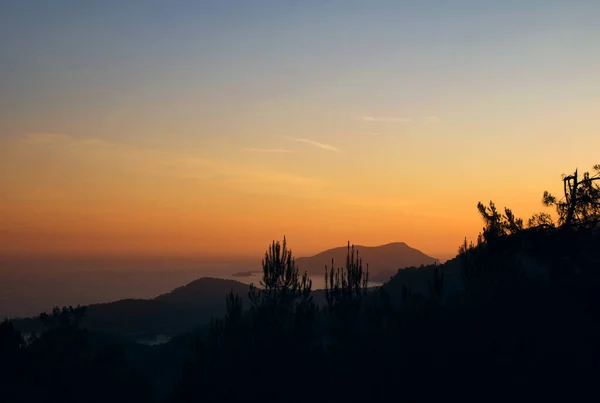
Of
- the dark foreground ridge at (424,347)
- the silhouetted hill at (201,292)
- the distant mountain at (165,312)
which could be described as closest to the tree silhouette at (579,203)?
the dark foreground ridge at (424,347)

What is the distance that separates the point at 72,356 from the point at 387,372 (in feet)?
54.6

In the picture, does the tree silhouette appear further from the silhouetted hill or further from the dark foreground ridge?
the silhouetted hill

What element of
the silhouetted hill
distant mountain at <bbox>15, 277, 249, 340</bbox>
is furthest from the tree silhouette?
the silhouetted hill

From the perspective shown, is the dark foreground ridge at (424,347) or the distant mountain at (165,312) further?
the distant mountain at (165,312)

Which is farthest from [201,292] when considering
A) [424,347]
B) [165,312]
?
[424,347]

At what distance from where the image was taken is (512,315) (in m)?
20.3

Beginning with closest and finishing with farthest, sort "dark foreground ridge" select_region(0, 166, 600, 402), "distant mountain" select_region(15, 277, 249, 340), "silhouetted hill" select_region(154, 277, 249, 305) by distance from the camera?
"dark foreground ridge" select_region(0, 166, 600, 402)
"distant mountain" select_region(15, 277, 249, 340)
"silhouetted hill" select_region(154, 277, 249, 305)

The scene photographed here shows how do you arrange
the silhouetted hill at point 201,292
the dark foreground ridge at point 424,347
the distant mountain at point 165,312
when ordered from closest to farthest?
the dark foreground ridge at point 424,347
the distant mountain at point 165,312
the silhouetted hill at point 201,292

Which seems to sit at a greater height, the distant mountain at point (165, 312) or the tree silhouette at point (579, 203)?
the tree silhouette at point (579, 203)

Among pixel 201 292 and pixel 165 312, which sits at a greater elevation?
pixel 201 292

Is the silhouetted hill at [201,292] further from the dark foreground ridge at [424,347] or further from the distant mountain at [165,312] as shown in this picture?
the dark foreground ridge at [424,347]

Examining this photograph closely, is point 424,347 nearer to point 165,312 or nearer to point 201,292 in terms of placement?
point 165,312

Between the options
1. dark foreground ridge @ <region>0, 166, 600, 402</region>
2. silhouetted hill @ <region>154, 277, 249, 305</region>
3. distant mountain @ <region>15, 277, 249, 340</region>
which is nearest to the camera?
dark foreground ridge @ <region>0, 166, 600, 402</region>

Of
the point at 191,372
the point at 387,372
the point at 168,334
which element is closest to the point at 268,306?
the point at 191,372
